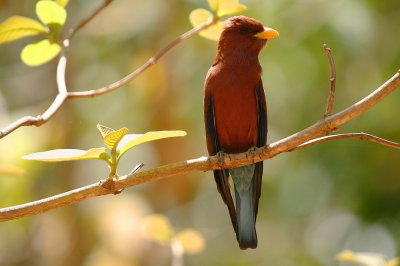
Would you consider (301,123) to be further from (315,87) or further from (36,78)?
(36,78)

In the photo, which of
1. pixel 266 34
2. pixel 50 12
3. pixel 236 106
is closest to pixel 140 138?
pixel 50 12

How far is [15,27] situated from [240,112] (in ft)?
5.70

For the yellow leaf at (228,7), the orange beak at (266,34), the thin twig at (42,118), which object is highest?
the orange beak at (266,34)

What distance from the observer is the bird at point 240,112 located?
4.31m

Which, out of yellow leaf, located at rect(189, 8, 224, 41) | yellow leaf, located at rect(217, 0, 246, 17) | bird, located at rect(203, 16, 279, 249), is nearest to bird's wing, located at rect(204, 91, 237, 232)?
bird, located at rect(203, 16, 279, 249)

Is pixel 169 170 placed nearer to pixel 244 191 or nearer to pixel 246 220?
pixel 246 220

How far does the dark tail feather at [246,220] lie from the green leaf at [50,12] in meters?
1.88

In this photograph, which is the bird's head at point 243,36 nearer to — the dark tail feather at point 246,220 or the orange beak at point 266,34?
the orange beak at point 266,34

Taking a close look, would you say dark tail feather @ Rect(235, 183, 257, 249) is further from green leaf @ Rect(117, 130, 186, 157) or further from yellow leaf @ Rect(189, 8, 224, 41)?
green leaf @ Rect(117, 130, 186, 157)

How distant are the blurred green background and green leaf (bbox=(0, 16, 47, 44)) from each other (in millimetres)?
2685

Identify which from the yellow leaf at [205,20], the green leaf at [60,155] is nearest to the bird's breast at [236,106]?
the yellow leaf at [205,20]

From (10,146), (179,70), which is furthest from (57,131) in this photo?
(179,70)

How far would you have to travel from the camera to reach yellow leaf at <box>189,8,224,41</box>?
3.37 meters

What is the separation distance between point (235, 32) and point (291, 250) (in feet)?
15.9
